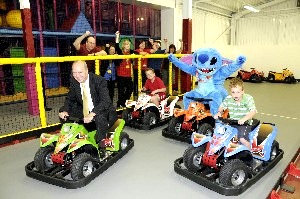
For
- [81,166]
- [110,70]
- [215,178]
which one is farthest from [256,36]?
[81,166]

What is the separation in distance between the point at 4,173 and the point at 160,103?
2.57m

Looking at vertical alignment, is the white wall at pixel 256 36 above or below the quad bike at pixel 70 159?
above

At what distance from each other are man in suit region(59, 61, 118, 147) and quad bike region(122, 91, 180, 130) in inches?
44.3

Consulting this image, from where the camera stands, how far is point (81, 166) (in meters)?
2.51

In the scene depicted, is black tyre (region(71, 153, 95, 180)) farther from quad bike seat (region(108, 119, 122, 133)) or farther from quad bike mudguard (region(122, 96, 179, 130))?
quad bike mudguard (region(122, 96, 179, 130))

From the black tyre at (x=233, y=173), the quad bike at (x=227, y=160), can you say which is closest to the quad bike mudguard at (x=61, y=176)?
the quad bike at (x=227, y=160)

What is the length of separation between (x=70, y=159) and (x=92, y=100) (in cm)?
70

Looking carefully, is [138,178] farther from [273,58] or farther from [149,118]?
[273,58]

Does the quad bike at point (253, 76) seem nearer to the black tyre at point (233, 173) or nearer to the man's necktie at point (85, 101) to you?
the black tyre at point (233, 173)

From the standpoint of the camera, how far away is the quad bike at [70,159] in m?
2.51

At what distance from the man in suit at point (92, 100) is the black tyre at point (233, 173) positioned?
1.32 meters

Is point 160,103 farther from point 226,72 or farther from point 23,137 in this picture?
point 23,137

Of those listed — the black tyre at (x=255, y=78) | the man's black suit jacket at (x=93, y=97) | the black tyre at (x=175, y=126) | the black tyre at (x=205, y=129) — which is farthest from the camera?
the black tyre at (x=255, y=78)

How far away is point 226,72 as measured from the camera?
13.9ft
